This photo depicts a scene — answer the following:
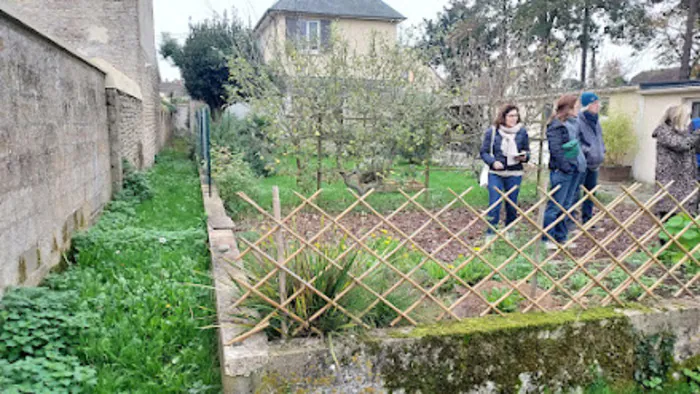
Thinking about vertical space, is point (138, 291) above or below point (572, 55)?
below

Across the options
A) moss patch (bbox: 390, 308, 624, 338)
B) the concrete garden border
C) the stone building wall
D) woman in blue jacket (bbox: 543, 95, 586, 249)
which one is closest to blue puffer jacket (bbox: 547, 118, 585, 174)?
woman in blue jacket (bbox: 543, 95, 586, 249)

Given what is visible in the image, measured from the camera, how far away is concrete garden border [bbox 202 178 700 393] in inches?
93.7

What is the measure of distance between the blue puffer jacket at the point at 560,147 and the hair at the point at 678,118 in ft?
3.71

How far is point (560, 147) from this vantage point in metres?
4.97

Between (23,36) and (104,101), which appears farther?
(104,101)

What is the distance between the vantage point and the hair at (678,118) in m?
5.11

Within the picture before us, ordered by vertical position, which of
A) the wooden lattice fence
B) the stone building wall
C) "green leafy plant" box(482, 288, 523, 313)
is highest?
the stone building wall

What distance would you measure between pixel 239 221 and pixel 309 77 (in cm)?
230

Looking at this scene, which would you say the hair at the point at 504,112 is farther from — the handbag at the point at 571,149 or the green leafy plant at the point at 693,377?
the green leafy plant at the point at 693,377

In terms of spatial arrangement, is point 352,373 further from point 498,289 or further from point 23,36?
point 23,36

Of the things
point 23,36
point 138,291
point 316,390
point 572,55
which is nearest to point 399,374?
point 316,390

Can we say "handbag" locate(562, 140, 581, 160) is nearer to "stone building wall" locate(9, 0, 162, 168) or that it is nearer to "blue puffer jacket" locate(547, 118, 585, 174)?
"blue puffer jacket" locate(547, 118, 585, 174)

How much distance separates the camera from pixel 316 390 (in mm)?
2408

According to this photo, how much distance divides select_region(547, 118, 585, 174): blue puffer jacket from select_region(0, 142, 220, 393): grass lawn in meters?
3.49
